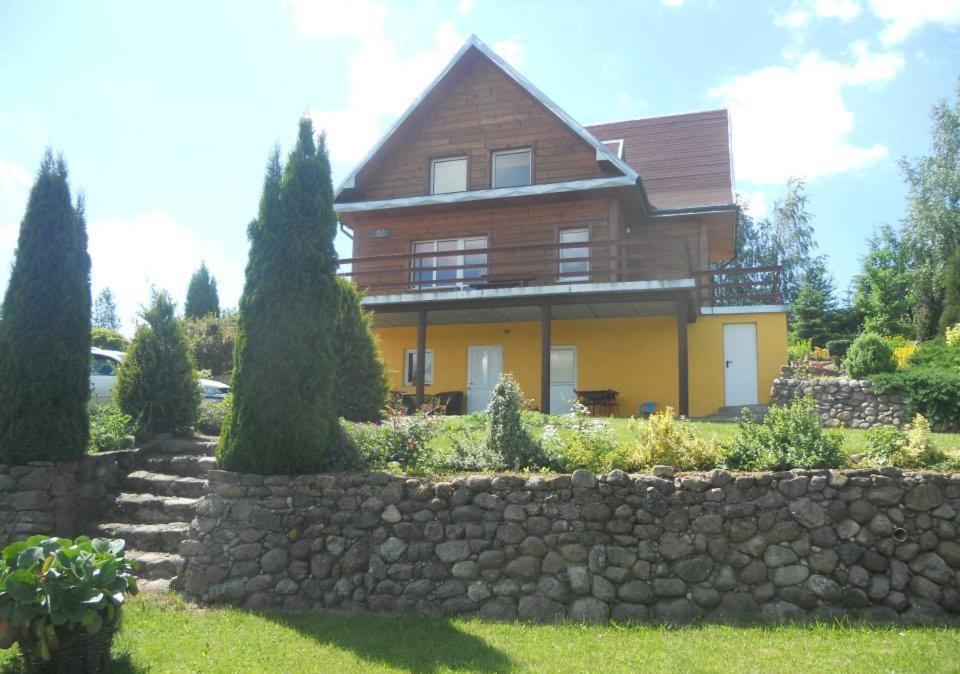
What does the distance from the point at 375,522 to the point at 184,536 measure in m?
2.33

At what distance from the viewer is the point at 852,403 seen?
48.0 ft

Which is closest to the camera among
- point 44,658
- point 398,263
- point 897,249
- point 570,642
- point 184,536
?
point 44,658

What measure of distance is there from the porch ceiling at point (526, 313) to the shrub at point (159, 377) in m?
8.16

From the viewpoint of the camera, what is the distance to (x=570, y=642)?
6.21 metres

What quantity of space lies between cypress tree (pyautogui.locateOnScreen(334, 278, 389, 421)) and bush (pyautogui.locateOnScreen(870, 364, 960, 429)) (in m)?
9.85

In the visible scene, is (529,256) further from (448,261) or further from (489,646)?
(489,646)

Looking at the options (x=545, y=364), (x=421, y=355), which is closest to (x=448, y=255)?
(x=421, y=355)

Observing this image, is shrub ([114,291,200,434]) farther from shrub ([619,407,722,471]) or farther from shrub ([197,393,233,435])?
shrub ([619,407,722,471])

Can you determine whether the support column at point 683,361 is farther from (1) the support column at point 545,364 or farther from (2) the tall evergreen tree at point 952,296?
(2) the tall evergreen tree at point 952,296

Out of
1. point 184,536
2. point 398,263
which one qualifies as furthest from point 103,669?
point 398,263

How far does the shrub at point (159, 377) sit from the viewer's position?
1040 cm

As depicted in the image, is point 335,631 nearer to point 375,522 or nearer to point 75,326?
point 375,522

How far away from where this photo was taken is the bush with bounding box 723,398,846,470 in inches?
287

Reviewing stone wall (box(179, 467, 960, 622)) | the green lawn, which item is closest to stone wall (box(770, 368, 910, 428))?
stone wall (box(179, 467, 960, 622))
